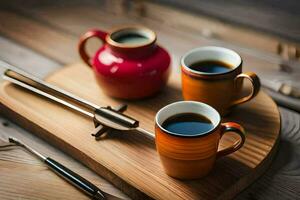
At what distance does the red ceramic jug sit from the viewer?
823 millimetres

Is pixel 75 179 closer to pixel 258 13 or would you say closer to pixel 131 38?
pixel 131 38

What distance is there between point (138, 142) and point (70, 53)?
44 cm

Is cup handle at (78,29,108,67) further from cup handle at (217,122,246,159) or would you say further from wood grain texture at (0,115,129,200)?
cup handle at (217,122,246,159)

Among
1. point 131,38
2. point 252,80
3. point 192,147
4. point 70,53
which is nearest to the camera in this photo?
point 192,147

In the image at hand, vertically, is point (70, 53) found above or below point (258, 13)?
above

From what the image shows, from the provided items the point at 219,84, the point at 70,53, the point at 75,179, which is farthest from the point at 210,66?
the point at 70,53

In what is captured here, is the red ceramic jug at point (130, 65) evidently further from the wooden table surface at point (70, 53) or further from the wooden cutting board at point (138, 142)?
the wooden table surface at point (70, 53)

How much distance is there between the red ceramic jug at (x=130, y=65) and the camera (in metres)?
0.82

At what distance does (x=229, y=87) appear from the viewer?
76 cm

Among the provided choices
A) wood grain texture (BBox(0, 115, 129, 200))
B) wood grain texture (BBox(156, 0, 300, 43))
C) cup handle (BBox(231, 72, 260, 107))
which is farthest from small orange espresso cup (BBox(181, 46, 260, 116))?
wood grain texture (BBox(156, 0, 300, 43))

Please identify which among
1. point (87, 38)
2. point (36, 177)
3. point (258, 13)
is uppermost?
point (87, 38)

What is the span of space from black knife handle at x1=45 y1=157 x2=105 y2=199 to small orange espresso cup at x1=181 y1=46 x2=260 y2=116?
9.2 inches

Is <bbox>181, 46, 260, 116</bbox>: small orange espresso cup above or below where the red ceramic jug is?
below

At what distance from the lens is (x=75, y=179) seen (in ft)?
2.27
